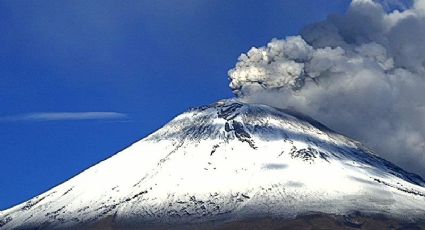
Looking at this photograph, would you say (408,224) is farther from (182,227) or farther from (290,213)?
(182,227)

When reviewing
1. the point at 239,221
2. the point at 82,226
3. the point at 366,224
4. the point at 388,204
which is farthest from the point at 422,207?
the point at 82,226

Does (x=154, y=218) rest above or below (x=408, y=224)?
above

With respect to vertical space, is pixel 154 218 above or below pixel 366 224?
above

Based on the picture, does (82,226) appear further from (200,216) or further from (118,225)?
(200,216)

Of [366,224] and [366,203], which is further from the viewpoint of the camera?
[366,203]

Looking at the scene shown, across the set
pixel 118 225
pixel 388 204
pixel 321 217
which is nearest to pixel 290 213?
pixel 321 217

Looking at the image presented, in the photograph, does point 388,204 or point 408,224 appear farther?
point 388,204

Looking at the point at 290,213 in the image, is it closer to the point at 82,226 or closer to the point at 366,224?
the point at 366,224

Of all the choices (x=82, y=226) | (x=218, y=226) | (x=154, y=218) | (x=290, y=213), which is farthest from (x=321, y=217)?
(x=82, y=226)
